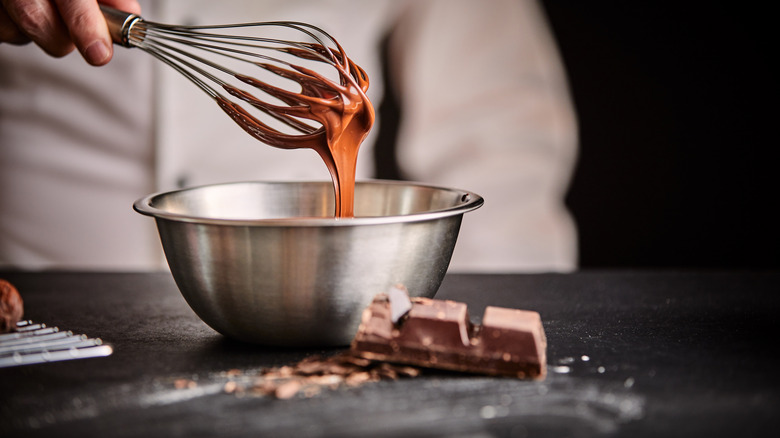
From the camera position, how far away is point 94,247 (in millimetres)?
1732

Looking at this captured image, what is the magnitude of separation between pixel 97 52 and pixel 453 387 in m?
0.63

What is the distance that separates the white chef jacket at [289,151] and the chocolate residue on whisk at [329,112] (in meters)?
→ 0.78

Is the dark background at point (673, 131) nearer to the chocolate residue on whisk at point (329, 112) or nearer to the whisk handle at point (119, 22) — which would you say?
the chocolate residue on whisk at point (329, 112)

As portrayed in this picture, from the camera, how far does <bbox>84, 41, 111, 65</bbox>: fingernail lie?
2.94ft

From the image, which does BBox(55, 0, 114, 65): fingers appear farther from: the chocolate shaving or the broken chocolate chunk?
the chocolate shaving

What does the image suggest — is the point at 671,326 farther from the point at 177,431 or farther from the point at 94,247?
the point at 94,247

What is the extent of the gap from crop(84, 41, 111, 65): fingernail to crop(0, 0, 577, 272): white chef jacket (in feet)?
2.28

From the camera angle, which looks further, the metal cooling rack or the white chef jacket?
the white chef jacket

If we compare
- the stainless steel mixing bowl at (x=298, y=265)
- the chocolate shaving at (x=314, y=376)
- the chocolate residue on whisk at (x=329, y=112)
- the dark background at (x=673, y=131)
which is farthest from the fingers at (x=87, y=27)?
the dark background at (x=673, y=131)

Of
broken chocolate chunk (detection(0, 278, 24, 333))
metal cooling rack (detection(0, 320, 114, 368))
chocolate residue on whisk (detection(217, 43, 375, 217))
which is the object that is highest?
chocolate residue on whisk (detection(217, 43, 375, 217))

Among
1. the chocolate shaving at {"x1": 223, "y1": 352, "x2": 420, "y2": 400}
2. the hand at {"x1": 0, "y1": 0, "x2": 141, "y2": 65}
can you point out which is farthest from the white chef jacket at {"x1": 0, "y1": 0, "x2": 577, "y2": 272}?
the chocolate shaving at {"x1": 223, "y1": 352, "x2": 420, "y2": 400}

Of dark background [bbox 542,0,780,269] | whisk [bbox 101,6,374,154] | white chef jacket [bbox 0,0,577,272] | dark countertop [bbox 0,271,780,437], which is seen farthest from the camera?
dark background [bbox 542,0,780,269]

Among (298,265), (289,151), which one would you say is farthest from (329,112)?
(289,151)

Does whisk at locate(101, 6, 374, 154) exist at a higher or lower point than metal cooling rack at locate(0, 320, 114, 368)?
higher
